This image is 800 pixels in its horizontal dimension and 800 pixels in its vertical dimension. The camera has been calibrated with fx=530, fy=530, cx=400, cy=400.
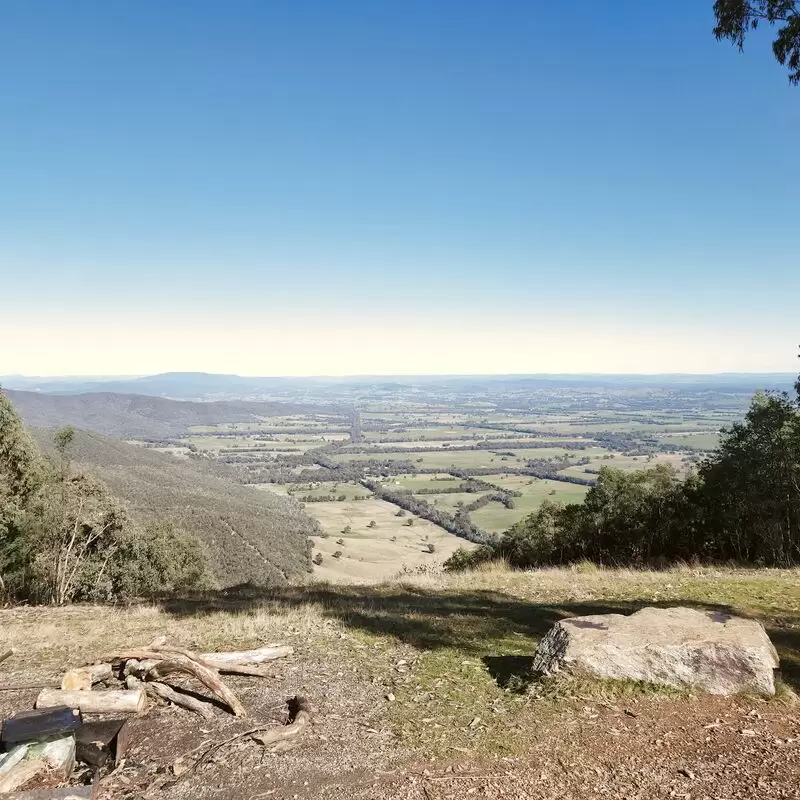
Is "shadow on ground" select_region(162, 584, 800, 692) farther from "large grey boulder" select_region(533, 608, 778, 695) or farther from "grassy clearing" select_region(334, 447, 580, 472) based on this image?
"grassy clearing" select_region(334, 447, 580, 472)

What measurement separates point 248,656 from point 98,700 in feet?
7.94

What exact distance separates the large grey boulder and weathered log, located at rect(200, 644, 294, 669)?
4.59 meters

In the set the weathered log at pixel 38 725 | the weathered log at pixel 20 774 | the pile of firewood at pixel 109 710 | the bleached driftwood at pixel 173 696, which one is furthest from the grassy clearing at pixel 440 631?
the weathered log at pixel 20 774

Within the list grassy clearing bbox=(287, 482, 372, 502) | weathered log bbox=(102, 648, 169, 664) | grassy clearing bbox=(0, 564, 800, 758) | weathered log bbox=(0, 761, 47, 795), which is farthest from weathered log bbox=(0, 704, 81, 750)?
grassy clearing bbox=(287, 482, 372, 502)

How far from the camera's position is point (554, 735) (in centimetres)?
698

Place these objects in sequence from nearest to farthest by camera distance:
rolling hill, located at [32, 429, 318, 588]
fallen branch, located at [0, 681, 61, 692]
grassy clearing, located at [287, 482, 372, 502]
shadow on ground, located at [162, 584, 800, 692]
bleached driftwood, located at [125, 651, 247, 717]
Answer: bleached driftwood, located at [125, 651, 247, 717] → fallen branch, located at [0, 681, 61, 692] → shadow on ground, located at [162, 584, 800, 692] → rolling hill, located at [32, 429, 318, 588] → grassy clearing, located at [287, 482, 372, 502]

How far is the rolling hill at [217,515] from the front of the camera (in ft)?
217

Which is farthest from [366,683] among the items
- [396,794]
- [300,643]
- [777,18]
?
[777,18]

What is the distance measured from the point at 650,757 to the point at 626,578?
12074mm

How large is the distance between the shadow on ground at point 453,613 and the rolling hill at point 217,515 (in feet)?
116

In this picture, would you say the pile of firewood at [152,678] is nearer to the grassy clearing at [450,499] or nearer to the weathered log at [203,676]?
the weathered log at [203,676]

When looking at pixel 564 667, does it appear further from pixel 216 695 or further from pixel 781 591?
pixel 781 591

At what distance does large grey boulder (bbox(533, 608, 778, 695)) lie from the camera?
26.3 ft

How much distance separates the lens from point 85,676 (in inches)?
329
